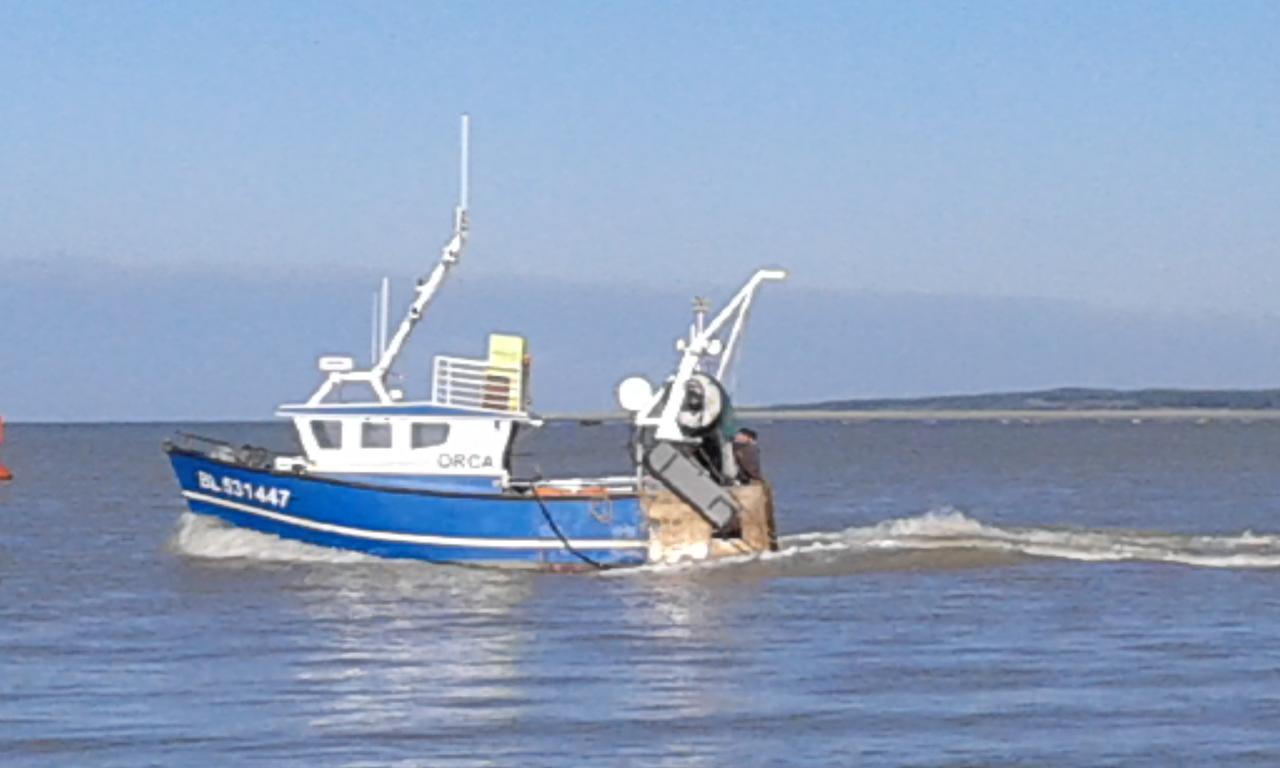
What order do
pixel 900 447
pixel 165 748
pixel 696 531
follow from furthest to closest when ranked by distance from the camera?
pixel 900 447
pixel 696 531
pixel 165 748

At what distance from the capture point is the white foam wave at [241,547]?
96.9 ft

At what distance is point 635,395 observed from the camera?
2919 centimetres

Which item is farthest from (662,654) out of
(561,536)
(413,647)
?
(561,536)

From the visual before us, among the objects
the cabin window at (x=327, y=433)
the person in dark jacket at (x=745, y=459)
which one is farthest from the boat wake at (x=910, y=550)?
the cabin window at (x=327, y=433)

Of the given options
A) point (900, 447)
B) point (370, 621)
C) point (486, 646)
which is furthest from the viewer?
point (900, 447)

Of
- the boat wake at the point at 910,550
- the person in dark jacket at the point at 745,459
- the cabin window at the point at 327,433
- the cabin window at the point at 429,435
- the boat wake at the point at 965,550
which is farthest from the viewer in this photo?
the boat wake at the point at 965,550

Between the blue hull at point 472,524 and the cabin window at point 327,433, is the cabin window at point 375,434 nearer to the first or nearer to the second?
the cabin window at point 327,433

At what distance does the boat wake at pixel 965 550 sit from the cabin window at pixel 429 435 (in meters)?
2.95

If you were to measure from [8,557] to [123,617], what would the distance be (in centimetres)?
1077

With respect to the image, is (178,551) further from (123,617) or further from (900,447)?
(900,447)

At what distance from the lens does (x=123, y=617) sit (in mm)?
25266

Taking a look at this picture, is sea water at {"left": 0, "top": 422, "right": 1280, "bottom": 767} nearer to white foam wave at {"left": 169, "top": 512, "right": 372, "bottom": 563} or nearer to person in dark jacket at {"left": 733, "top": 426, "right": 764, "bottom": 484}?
white foam wave at {"left": 169, "top": 512, "right": 372, "bottom": 563}

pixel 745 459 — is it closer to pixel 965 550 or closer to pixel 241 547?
pixel 965 550

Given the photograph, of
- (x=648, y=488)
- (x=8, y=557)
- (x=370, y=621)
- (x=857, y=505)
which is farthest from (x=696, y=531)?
(x=857, y=505)
